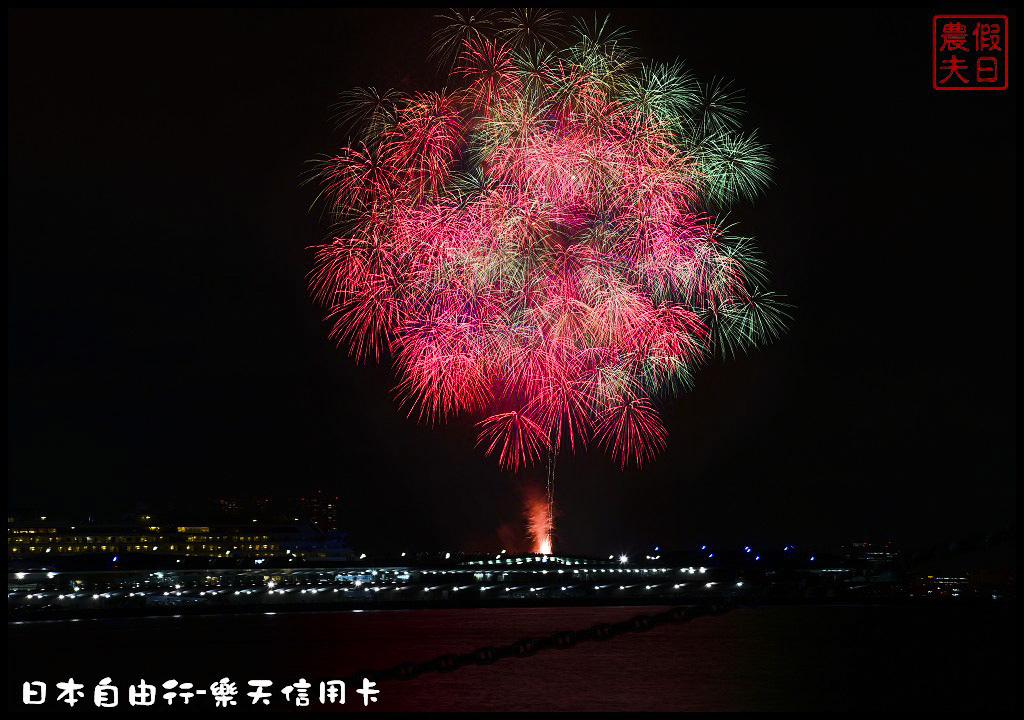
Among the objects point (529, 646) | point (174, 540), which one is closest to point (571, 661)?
point (529, 646)

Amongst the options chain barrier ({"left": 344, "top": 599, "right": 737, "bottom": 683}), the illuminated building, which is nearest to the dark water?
chain barrier ({"left": 344, "top": 599, "right": 737, "bottom": 683})

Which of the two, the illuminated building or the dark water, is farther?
the illuminated building

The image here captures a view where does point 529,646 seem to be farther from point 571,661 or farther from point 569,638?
point 571,661

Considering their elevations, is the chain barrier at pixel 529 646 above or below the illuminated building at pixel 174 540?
above

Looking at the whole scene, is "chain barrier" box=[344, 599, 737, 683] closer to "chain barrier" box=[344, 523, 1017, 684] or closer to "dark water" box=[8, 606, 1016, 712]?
"chain barrier" box=[344, 523, 1017, 684]

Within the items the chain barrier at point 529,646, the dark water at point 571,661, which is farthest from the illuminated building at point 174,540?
the chain barrier at point 529,646

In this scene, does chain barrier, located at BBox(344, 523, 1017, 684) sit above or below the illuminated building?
above

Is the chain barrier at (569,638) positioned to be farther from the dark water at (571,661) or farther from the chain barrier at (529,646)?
the dark water at (571,661)

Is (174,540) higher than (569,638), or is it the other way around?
(569,638)

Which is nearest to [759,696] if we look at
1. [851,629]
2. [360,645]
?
[360,645]

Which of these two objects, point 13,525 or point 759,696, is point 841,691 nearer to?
point 759,696
